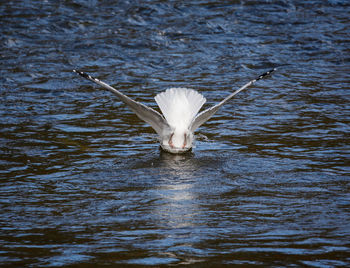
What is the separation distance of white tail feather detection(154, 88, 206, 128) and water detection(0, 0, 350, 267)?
0.36 m

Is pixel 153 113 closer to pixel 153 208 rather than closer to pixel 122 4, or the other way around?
pixel 153 208

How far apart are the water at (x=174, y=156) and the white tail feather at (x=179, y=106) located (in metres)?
0.36

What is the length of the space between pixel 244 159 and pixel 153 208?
1598mm

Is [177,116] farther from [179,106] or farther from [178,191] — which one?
[178,191]

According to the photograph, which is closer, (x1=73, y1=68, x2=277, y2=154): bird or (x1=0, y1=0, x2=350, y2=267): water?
(x1=0, y1=0, x2=350, y2=267): water

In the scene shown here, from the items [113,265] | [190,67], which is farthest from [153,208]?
[190,67]

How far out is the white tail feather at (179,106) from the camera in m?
7.17

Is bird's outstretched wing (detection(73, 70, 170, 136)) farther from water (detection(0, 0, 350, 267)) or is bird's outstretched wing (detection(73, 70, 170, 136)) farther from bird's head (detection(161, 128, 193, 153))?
water (detection(0, 0, 350, 267))

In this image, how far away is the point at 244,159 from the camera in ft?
22.6

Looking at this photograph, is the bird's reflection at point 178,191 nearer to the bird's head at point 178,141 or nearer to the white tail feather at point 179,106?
the bird's head at point 178,141

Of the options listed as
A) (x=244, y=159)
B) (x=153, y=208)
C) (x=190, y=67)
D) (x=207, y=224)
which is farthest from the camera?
(x=190, y=67)

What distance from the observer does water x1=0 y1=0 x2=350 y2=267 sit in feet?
16.1

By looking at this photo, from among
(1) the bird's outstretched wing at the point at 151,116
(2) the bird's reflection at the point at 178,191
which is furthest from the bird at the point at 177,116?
(2) the bird's reflection at the point at 178,191

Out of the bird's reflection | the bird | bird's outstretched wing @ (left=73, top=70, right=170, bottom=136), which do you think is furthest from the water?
bird's outstretched wing @ (left=73, top=70, right=170, bottom=136)
